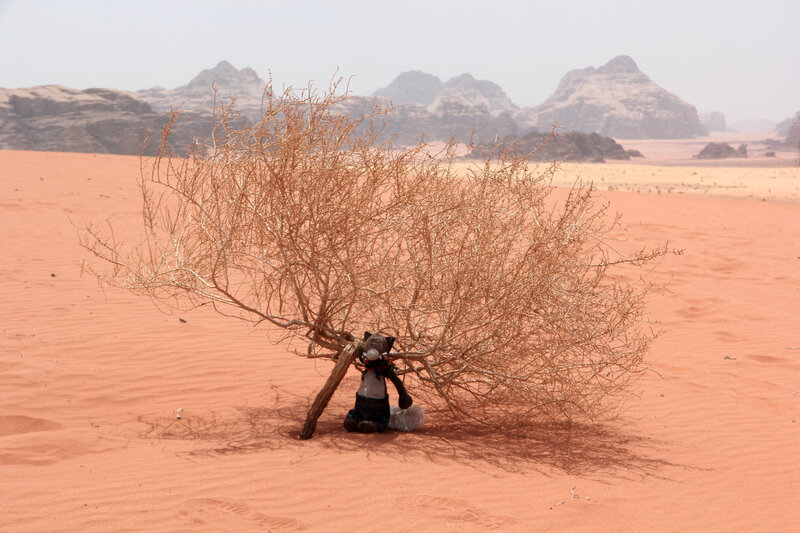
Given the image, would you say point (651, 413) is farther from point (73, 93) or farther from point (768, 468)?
point (73, 93)

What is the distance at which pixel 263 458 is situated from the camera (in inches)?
157

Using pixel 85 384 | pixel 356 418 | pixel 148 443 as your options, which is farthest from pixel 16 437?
→ pixel 356 418

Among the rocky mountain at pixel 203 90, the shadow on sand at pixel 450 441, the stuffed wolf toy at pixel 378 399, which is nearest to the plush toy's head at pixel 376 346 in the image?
the stuffed wolf toy at pixel 378 399

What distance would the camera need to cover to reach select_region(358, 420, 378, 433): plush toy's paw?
4.50 meters

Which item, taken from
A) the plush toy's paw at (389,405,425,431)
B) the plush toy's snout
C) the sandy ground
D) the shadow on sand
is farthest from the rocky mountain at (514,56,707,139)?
the plush toy's snout

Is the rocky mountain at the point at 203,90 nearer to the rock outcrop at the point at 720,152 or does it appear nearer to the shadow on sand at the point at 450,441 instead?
the rock outcrop at the point at 720,152

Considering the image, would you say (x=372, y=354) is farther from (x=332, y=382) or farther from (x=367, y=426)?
(x=367, y=426)

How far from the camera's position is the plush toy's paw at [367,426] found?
14.8 feet

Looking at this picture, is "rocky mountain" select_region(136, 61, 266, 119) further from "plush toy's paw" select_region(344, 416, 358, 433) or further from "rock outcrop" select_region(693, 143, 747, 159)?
"plush toy's paw" select_region(344, 416, 358, 433)

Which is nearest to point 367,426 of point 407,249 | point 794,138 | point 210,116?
point 407,249

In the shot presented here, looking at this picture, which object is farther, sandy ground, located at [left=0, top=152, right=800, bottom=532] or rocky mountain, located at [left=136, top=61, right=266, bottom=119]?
rocky mountain, located at [left=136, top=61, right=266, bottom=119]

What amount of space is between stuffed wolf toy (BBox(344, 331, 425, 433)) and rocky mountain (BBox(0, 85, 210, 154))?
226ft

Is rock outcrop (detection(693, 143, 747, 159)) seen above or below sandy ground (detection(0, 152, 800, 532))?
A: above

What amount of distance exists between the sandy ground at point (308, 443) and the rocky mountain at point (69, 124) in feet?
218
